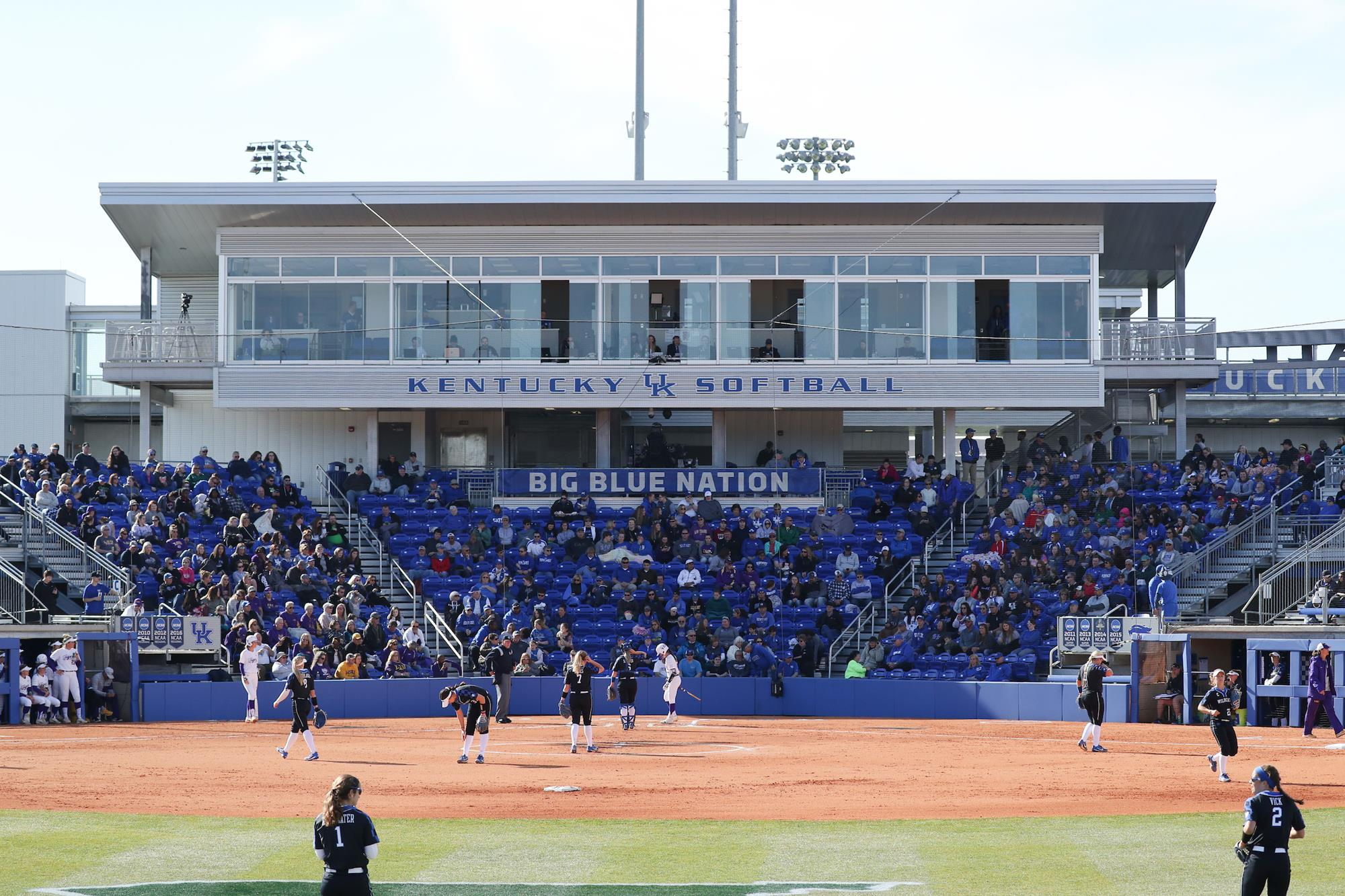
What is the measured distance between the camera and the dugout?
31.3 meters

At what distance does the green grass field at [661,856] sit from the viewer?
1448 centimetres

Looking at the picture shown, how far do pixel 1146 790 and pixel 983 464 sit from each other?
2570cm

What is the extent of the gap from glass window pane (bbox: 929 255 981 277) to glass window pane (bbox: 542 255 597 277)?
9.19 meters

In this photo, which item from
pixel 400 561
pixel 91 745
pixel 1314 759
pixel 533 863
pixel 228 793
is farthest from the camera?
pixel 400 561

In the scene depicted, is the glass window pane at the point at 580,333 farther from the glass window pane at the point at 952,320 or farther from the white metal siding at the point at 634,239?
the glass window pane at the point at 952,320

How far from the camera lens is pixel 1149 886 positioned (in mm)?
14398

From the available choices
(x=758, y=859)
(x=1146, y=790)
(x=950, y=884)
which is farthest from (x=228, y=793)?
(x=1146, y=790)

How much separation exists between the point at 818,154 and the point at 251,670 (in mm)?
32543

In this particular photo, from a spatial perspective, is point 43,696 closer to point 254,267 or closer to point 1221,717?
point 254,267

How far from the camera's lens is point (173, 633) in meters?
33.7

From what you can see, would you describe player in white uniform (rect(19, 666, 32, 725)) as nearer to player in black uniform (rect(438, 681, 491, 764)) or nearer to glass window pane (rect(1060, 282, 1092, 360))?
player in black uniform (rect(438, 681, 491, 764))

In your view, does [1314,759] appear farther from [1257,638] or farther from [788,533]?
[788,533]

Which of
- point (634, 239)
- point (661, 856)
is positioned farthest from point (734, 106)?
point (661, 856)

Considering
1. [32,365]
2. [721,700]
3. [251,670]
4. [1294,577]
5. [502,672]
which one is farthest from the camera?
[32,365]
